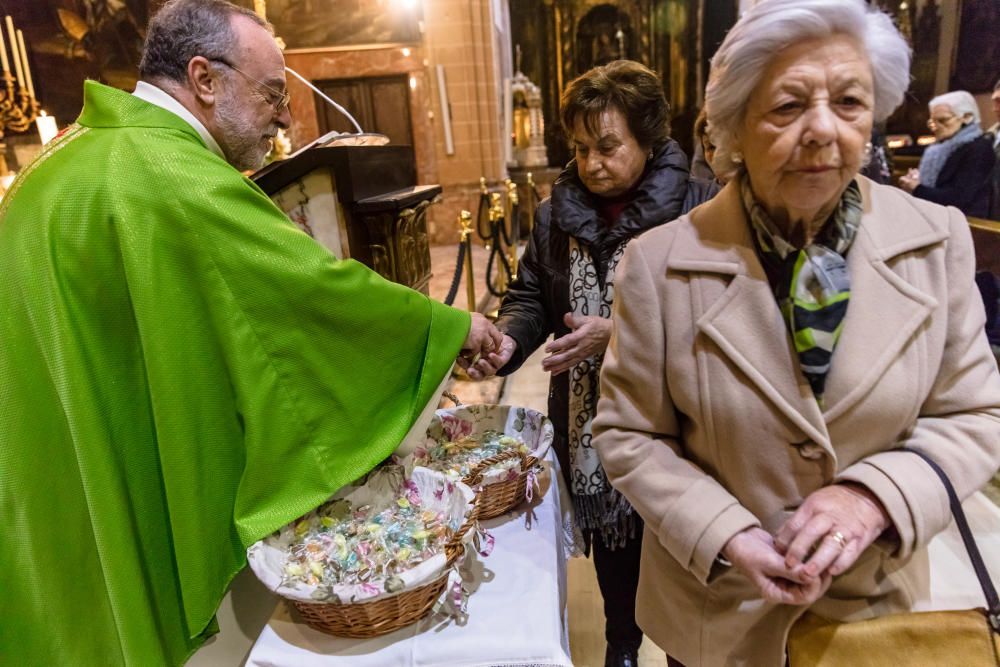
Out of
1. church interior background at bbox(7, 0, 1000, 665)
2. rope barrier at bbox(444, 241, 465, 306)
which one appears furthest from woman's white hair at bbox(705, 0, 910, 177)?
church interior background at bbox(7, 0, 1000, 665)

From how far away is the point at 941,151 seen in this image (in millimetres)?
4441

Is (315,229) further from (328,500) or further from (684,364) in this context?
(684,364)

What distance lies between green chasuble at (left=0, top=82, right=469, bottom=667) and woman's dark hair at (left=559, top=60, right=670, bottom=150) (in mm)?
757

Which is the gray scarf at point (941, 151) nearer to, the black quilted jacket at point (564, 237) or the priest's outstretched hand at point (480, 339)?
the black quilted jacket at point (564, 237)

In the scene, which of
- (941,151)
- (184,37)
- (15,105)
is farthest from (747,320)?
(15,105)

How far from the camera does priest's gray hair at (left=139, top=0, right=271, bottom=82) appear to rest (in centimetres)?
A: 152

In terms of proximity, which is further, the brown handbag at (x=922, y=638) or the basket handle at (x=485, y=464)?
the basket handle at (x=485, y=464)

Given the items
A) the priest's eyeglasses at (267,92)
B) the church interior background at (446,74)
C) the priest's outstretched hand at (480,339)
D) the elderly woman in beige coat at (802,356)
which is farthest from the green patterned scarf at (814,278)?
the church interior background at (446,74)

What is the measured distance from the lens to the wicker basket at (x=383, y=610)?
3.56 feet

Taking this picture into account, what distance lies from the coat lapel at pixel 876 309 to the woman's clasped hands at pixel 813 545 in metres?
0.14

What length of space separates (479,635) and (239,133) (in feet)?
4.37

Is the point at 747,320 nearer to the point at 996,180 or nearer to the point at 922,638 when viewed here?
the point at 922,638

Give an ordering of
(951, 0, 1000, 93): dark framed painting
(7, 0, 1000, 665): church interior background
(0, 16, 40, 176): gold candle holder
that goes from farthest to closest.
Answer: (951, 0, 1000, 93): dark framed painting → (7, 0, 1000, 665): church interior background → (0, 16, 40, 176): gold candle holder

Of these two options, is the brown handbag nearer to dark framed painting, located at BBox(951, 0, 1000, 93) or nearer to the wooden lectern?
the wooden lectern
